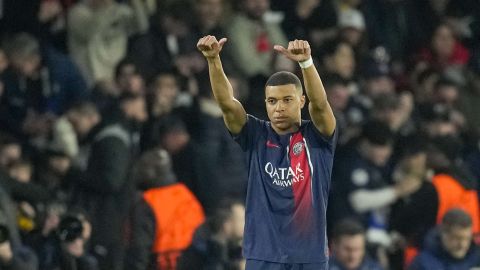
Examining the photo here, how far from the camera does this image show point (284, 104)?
8531 millimetres

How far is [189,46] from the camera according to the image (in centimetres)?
1428

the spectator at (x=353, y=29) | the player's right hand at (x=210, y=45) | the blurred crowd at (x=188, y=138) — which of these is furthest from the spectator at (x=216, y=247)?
the spectator at (x=353, y=29)

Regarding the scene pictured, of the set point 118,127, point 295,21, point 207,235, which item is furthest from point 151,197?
point 295,21

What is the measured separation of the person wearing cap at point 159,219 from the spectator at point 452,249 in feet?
5.60

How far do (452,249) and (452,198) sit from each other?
1.15m

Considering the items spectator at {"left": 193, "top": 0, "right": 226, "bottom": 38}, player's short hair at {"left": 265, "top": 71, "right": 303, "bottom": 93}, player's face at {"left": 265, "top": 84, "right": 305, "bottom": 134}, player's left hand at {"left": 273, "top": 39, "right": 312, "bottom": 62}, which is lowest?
player's face at {"left": 265, "top": 84, "right": 305, "bottom": 134}

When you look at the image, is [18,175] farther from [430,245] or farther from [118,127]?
[430,245]

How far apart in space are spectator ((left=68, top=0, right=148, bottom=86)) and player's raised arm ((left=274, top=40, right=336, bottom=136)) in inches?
228

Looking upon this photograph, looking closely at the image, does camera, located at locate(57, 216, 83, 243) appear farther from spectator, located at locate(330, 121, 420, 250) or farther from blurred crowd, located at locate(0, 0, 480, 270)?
spectator, located at locate(330, 121, 420, 250)

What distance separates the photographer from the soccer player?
852 cm

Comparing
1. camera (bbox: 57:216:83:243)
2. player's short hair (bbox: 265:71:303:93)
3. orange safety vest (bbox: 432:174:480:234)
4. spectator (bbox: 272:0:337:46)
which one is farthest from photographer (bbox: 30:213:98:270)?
spectator (bbox: 272:0:337:46)

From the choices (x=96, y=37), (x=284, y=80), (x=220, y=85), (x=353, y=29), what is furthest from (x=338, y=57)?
(x=220, y=85)

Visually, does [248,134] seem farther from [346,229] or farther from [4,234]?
[346,229]

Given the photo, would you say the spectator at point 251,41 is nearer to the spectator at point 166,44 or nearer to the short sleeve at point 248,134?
the spectator at point 166,44
